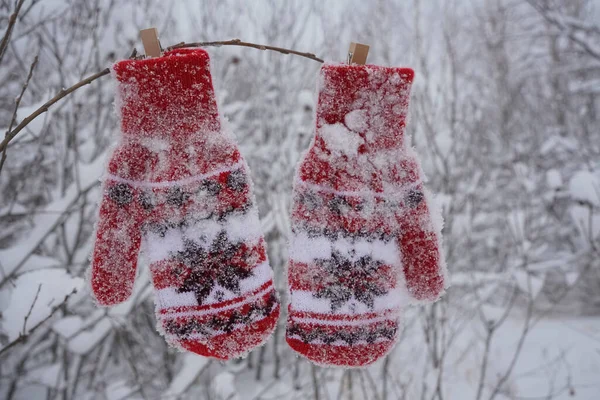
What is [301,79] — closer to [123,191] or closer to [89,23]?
[89,23]

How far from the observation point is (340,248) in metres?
0.87

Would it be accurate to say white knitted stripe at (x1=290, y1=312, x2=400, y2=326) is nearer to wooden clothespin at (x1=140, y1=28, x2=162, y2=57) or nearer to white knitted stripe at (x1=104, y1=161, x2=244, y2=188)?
white knitted stripe at (x1=104, y1=161, x2=244, y2=188)

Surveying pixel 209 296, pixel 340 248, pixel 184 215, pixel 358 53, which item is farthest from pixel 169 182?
pixel 358 53

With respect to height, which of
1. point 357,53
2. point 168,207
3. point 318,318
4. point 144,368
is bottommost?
point 144,368

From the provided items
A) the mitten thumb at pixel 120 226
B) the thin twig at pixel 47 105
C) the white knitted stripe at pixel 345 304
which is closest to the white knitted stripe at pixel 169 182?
the mitten thumb at pixel 120 226

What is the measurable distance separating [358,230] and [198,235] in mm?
331

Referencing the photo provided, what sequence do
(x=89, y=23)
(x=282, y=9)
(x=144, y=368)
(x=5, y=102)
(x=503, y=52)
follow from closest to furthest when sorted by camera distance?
(x=89, y=23) → (x=5, y=102) → (x=144, y=368) → (x=282, y=9) → (x=503, y=52)

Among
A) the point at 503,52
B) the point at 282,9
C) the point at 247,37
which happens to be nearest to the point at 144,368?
the point at 247,37

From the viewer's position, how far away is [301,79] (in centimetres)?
500

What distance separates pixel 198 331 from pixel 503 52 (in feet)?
29.7

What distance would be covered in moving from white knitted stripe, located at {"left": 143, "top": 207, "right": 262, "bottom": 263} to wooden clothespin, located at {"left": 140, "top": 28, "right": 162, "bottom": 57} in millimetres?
350

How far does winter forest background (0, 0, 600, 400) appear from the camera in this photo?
6.23 ft

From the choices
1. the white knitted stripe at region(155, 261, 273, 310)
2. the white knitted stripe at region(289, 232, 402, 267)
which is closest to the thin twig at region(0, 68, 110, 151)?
the white knitted stripe at region(155, 261, 273, 310)

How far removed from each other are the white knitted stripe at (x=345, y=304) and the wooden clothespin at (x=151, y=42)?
0.57 m
